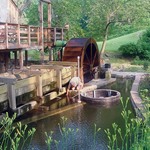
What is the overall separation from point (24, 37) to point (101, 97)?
12.7ft

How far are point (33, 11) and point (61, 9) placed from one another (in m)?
2.86

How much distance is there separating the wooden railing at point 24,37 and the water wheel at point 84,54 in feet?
2.67

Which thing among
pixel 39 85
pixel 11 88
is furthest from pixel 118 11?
pixel 11 88

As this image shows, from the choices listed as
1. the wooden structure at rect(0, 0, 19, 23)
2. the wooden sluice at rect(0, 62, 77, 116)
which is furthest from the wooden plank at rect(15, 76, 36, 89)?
the wooden structure at rect(0, 0, 19, 23)

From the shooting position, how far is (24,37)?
11320 mm

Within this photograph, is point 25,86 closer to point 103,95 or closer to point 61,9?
point 103,95

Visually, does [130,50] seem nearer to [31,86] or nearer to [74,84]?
[74,84]

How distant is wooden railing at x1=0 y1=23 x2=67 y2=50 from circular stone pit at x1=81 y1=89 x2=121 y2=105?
2.93 m

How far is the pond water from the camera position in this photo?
6.94 metres

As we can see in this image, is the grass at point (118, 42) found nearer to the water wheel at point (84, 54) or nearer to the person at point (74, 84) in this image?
the water wheel at point (84, 54)

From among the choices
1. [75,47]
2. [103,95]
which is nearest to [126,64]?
[75,47]

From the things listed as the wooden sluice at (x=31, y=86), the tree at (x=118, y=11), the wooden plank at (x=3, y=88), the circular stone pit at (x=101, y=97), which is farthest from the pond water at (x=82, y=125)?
the tree at (x=118, y=11)

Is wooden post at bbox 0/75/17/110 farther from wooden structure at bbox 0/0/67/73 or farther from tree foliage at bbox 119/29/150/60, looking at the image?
tree foliage at bbox 119/29/150/60

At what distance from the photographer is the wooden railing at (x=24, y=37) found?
10.0 meters
